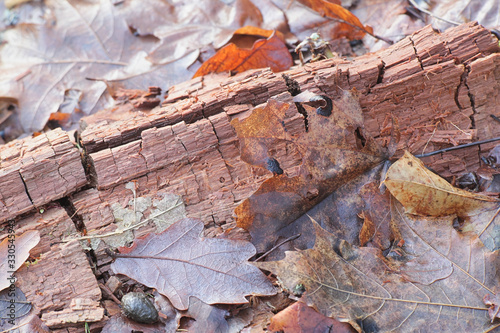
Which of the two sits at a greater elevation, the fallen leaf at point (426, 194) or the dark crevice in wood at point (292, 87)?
the dark crevice in wood at point (292, 87)

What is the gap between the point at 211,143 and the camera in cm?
215

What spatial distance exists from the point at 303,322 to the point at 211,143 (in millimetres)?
1048

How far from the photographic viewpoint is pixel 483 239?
1805 millimetres

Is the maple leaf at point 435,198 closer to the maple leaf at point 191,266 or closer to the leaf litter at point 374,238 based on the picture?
the leaf litter at point 374,238

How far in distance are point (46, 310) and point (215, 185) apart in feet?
3.43

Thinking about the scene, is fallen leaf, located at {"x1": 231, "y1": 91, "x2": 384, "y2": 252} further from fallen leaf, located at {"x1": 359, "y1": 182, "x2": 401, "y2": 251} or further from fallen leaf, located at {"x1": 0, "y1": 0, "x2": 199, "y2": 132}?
fallen leaf, located at {"x1": 0, "y1": 0, "x2": 199, "y2": 132}

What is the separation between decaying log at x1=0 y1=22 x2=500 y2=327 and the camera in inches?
80.0

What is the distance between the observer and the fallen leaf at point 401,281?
5.33ft

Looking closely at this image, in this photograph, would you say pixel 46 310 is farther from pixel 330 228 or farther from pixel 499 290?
pixel 499 290

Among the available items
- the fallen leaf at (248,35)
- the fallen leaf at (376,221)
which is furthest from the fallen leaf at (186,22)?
the fallen leaf at (376,221)

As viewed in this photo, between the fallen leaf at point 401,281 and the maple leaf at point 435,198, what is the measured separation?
0.36 ft

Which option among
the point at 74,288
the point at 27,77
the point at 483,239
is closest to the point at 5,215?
the point at 74,288

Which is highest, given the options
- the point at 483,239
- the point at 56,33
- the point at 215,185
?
the point at 56,33

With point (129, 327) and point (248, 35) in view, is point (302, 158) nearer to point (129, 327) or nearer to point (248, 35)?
point (129, 327)
